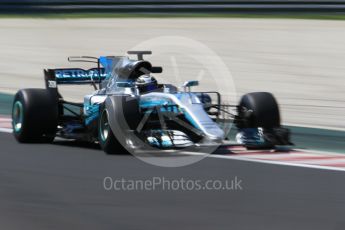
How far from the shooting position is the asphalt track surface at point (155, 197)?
6727mm

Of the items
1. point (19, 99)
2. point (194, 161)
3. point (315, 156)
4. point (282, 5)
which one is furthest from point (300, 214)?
point (282, 5)

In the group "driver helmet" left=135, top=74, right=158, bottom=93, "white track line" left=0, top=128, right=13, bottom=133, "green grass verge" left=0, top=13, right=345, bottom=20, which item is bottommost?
"white track line" left=0, top=128, right=13, bottom=133

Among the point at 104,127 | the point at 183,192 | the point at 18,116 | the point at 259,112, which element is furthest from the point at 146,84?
the point at 183,192

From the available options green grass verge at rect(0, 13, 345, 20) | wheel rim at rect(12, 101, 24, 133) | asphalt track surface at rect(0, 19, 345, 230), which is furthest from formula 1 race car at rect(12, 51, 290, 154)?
green grass verge at rect(0, 13, 345, 20)

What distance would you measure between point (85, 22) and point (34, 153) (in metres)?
16.0

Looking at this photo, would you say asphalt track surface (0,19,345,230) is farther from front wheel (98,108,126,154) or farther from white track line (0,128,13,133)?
white track line (0,128,13,133)

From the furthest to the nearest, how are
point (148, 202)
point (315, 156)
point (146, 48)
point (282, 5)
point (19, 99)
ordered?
point (282, 5) → point (146, 48) → point (19, 99) → point (315, 156) → point (148, 202)

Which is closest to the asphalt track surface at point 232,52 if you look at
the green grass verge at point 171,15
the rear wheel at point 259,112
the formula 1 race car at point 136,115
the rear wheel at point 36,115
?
the green grass verge at point 171,15

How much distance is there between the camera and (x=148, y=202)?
7492 mm

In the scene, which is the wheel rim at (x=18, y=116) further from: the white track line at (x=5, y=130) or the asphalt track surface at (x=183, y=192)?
the white track line at (x=5, y=130)

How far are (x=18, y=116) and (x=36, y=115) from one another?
1.59 feet

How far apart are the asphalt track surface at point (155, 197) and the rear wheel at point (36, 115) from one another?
27.8 inches

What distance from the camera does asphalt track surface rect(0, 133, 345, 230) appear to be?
6727 millimetres

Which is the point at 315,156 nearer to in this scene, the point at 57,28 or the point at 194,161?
the point at 194,161
